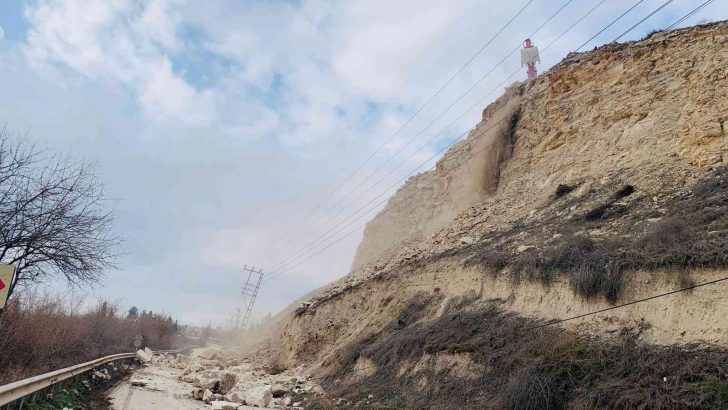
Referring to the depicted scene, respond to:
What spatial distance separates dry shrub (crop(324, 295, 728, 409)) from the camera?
6.57 metres

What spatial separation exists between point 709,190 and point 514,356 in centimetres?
707

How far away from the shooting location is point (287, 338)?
26.2 m

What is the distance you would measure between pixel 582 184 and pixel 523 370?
36.0 ft

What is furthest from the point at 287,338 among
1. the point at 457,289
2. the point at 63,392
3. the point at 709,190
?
the point at 709,190

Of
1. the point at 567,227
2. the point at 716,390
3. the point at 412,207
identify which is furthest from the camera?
the point at 412,207

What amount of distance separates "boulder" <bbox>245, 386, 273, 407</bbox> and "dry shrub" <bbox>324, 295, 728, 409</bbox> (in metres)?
2.11

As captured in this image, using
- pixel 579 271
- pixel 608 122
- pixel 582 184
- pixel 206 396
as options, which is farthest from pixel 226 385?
pixel 608 122

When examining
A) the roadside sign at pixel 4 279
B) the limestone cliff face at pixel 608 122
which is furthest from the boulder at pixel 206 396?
the limestone cliff face at pixel 608 122

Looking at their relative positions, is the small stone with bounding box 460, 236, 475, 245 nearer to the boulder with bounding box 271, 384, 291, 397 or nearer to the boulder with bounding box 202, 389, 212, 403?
the boulder with bounding box 271, 384, 291, 397

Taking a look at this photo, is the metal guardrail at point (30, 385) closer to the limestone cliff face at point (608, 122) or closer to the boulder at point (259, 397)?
the boulder at point (259, 397)

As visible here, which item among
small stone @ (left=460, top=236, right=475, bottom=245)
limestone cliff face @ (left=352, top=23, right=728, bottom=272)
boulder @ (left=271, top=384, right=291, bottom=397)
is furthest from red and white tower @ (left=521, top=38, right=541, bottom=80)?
boulder @ (left=271, top=384, right=291, bottom=397)

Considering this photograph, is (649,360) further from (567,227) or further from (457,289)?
(457,289)

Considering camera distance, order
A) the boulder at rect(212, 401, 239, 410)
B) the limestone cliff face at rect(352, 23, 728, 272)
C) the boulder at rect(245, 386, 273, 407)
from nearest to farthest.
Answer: the boulder at rect(212, 401, 239, 410), the boulder at rect(245, 386, 273, 407), the limestone cliff face at rect(352, 23, 728, 272)

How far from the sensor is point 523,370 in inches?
332
